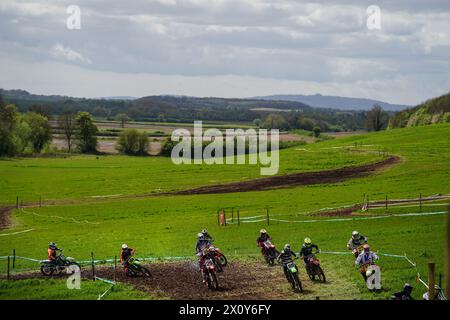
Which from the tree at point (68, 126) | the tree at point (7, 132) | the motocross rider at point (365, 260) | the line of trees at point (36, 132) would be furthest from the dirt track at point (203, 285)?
the tree at point (68, 126)

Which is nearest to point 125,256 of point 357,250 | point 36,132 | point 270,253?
point 270,253

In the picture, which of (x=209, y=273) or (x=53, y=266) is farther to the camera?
(x=53, y=266)

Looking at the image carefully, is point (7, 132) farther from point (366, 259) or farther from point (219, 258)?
point (366, 259)

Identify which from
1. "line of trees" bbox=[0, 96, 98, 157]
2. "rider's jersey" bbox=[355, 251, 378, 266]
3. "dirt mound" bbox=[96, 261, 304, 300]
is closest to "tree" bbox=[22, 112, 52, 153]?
"line of trees" bbox=[0, 96, 98, 157]

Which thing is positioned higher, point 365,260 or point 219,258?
point 365,260

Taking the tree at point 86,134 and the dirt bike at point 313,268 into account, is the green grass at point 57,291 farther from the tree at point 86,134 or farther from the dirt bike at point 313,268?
the tree at point 86,134

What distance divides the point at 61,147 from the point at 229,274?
147386mm

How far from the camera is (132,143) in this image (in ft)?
560

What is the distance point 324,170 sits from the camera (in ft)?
322

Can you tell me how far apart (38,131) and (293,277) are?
139m

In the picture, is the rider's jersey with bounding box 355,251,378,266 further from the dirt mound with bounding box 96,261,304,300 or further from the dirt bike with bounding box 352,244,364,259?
the dirt mound with bounding box 96,261,304,300

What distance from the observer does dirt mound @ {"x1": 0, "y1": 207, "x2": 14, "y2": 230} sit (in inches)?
2517
